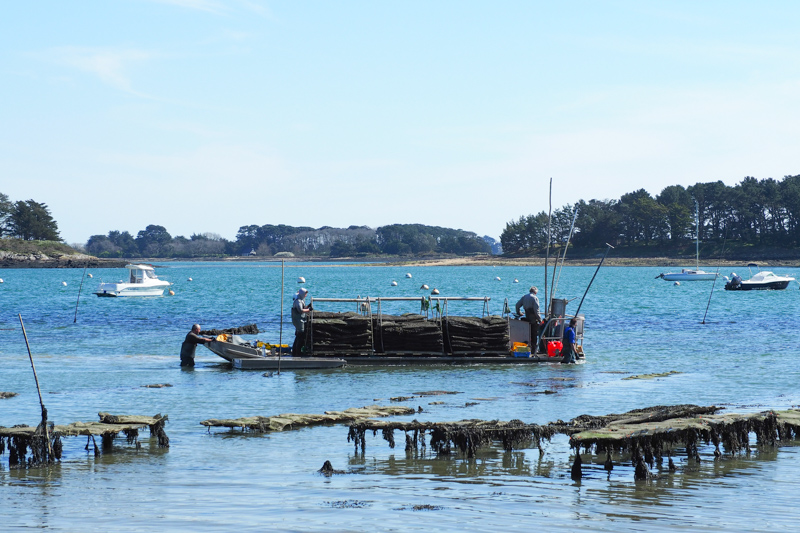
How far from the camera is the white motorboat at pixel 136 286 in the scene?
7844 centimetres

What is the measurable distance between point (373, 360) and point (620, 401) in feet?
32.8

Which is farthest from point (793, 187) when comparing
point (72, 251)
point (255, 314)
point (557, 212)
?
point (72, 251)

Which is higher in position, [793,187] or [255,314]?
[793,187]

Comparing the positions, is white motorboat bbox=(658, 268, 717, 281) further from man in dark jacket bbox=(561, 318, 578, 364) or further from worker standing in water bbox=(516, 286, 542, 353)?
man in dark jacket bbox=(561, 318, 578, 364)

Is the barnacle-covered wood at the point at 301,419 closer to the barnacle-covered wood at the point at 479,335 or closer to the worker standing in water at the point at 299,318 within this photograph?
the worker standing in water at the point at 299,318

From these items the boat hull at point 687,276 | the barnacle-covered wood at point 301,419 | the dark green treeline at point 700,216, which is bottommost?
the barnacle-covered wood at point 301,419

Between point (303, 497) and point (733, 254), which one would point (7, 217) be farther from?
point (303, 497)

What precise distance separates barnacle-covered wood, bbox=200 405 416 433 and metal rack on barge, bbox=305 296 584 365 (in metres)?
9.82

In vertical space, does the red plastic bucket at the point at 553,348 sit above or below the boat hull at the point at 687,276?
below

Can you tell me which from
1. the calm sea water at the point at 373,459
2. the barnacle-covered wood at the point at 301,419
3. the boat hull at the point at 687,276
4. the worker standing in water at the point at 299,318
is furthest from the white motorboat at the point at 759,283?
the barnacle-covered wood at the point at 301,419

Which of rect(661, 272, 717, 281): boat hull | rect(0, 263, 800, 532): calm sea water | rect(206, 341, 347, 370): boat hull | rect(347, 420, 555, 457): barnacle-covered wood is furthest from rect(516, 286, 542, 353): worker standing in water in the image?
rect(661, 272, 717, 281): boat hull

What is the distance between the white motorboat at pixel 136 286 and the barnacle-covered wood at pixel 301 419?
63.4 metres

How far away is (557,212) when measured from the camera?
197375 millimetres

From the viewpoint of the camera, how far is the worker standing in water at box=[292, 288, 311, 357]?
96.1 ft
